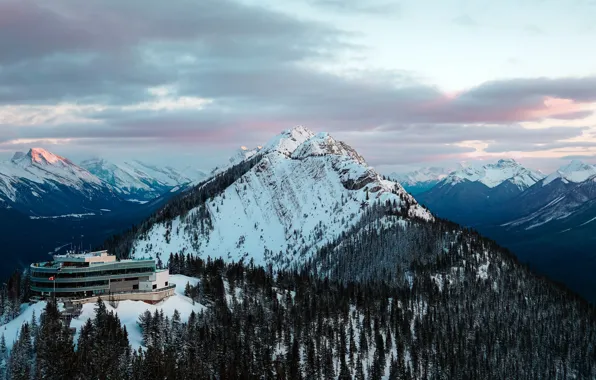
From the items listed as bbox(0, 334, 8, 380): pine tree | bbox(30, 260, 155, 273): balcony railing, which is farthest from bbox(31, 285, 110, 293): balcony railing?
bbox(0, 334, 8, 380): pine tree

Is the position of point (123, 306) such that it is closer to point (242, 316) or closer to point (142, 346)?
point (142, 346)

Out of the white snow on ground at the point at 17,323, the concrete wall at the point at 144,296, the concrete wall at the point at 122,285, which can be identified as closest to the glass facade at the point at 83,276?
the concrete wall at the point at 122,285

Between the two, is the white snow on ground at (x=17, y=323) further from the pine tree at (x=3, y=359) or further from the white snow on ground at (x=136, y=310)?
the white snow on ground at (x=136, y=310)

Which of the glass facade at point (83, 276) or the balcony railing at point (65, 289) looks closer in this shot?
the balcony railing at point (65, 289)

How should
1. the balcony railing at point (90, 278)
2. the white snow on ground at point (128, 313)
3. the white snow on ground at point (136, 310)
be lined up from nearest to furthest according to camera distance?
the white snow on ground at point (128, 313) < the white snow on ground at point (136, 310) < the balcony railing at point (90, 278)

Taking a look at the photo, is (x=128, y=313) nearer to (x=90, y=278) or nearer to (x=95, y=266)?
(x=90, y=278)

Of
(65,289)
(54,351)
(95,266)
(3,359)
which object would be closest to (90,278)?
(95,266)
